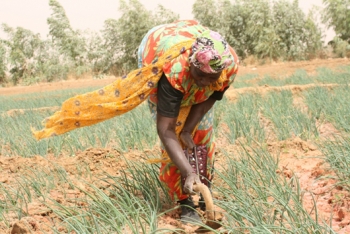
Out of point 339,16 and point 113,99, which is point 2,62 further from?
point 113,99

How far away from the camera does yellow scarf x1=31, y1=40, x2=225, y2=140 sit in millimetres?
2217

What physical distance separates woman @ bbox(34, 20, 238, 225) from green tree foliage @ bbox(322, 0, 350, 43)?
22.4 metres

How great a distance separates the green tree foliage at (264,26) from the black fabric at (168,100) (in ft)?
71.3

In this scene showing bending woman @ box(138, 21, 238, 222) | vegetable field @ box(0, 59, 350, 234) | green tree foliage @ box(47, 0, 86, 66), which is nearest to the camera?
vegetable field @ box(0, 59, 350, 234)

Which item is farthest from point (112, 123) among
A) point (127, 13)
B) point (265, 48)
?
point (127, 13)

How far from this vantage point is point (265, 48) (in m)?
23.9

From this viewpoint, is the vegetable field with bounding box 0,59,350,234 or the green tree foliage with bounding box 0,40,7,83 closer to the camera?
the vegetable field with bounding box 0,59,350,234

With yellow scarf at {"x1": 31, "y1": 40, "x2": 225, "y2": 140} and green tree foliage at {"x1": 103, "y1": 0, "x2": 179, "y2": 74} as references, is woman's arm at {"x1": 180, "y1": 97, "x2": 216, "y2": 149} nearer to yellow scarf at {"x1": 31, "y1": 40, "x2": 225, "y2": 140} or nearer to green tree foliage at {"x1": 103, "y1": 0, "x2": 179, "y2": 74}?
yellow scarf at {"x1": 31, "y1": 40, "x2": 225, "y2": 140}

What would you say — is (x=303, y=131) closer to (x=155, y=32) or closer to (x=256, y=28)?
(x=155, y=32)

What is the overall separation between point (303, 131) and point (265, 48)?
20408 mm

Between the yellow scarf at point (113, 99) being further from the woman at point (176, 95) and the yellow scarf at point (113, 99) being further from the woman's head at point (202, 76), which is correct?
the woman's head at point (202, 76)

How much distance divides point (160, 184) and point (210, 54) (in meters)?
0.91

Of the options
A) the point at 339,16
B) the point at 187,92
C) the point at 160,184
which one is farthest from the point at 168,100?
the point at 339,16

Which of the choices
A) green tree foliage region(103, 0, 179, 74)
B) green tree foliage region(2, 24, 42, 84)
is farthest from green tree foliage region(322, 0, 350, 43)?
green tree foliage region(2, 24, 42, 84)
